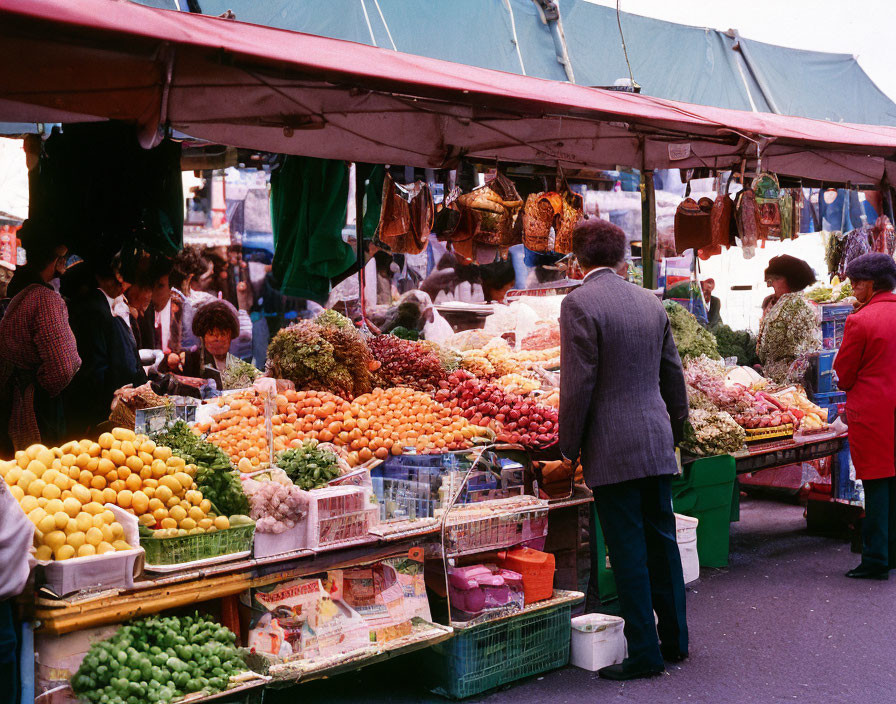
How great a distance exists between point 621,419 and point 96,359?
3412mm

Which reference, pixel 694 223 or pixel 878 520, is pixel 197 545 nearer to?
pixel 878 520

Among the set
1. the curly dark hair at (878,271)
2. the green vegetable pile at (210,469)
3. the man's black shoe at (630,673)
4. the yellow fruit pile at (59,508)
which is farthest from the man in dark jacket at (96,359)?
the curly dark hair at (878,271)

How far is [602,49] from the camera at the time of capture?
33.9 ft

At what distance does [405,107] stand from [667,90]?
638 cm

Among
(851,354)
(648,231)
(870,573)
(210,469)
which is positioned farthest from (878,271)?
(210,469)

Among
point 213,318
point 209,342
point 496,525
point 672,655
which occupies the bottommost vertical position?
point 672,655

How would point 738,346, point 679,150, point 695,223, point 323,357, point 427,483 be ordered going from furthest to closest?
1. point 738,346
2. point 695,223
3. point 679,150
4. point 323,357
5. point 427,483

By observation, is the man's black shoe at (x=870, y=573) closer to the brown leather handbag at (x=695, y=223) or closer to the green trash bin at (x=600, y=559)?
the green trash bin at (x=600, y=559)

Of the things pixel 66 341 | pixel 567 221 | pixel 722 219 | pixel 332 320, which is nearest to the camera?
pixel 66 341

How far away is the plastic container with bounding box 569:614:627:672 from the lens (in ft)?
14.4

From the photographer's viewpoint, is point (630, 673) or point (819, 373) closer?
point (630, 673)

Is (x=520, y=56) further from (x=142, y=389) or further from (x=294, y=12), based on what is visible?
(x=142, y=389)

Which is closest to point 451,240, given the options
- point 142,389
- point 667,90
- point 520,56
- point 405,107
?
A: point 405,107

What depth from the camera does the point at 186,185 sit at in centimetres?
823
